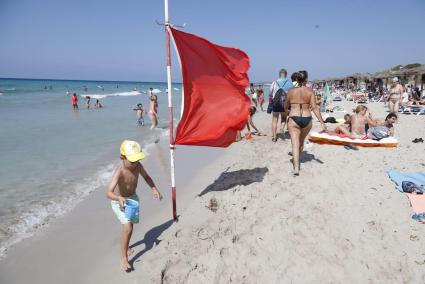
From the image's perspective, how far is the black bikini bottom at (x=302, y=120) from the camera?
17.4 ft

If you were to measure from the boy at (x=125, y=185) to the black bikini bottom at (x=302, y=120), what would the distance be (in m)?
3.13

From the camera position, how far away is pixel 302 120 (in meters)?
5.31

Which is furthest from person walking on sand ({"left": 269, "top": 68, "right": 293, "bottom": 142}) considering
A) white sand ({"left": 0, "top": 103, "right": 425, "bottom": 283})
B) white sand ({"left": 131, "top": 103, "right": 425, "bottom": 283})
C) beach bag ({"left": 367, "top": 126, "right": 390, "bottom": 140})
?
white sand ({"left": 0, "top": 103, "right": 425, "bottom": 283})

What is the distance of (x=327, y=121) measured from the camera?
12.0m

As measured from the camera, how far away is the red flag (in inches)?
169

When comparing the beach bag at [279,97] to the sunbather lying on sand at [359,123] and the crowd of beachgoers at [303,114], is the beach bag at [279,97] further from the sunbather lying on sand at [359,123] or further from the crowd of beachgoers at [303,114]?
the sunbather lying on sand at [359,123]

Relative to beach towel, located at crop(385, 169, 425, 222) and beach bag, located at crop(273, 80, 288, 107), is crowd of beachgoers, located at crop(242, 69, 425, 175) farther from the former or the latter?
beach towel, located at crop(385, 169, 425, 222)

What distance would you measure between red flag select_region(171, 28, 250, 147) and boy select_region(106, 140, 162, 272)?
3.44 feet

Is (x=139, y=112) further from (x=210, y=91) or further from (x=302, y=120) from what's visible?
(x=302, y=120)

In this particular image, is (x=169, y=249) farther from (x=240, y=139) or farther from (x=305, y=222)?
(x=240, y=139)

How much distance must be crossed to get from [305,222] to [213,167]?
3520mm

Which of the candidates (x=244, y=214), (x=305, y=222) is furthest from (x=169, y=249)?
(x=305, y=222)

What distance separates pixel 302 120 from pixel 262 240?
2617 millimetres

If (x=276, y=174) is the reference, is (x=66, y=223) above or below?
below
